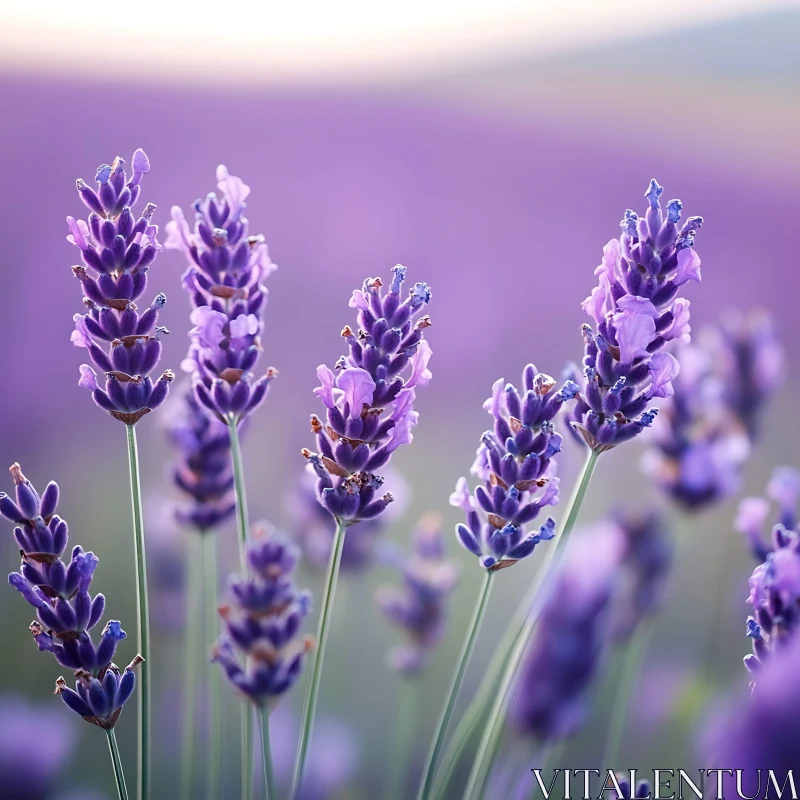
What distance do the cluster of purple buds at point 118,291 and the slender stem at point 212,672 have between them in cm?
25

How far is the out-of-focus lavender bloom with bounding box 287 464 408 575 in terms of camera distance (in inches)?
44.8

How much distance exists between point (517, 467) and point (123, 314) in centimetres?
33

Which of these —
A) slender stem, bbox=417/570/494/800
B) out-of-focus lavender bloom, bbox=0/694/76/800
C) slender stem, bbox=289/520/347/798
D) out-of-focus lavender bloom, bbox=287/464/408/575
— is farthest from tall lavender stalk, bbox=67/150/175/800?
out-of-focus lavender bloom, bbox=0/694/76/800

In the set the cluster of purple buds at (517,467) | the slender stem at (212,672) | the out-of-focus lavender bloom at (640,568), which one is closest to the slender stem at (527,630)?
the cluster of purple buds at (517,467)

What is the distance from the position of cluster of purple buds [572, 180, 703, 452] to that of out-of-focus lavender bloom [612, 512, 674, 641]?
418 millimetres

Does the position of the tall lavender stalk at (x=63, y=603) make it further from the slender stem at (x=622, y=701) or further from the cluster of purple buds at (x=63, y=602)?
the slender stem at (x=622, y=701)

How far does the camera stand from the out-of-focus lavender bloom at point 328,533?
1.14 meters

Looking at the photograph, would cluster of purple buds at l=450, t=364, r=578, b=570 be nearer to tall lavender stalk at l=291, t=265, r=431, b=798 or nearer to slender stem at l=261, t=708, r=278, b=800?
tall lavender stalk at l=291, t=265, r=431, b=798

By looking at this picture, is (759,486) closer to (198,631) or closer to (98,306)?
(198,631)

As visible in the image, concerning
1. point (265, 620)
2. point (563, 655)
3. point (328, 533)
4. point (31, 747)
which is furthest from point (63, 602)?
point (31, 747)

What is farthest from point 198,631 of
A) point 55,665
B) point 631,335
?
point 631,335

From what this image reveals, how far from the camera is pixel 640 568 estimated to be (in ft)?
3.60

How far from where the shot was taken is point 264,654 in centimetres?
62

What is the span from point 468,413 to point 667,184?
84cm
